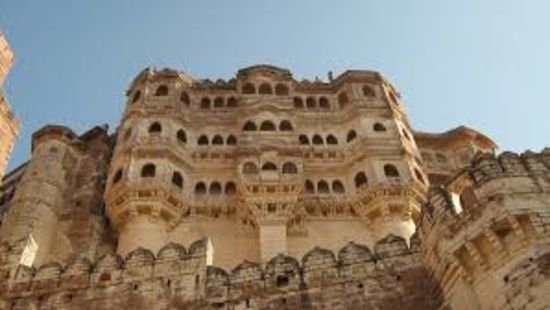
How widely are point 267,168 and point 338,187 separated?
3.07 meters

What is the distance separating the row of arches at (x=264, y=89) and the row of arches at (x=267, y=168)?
526 centimetres

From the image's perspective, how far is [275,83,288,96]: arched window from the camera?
32575 millimetres

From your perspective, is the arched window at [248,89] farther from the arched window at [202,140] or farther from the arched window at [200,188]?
the arched window at [200,188]

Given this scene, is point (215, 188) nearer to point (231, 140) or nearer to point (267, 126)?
point (231, 140)

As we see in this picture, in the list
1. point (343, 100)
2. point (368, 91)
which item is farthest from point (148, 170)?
point (368, 91)

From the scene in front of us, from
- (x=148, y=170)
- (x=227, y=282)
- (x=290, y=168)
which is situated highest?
(x=148, y=170)

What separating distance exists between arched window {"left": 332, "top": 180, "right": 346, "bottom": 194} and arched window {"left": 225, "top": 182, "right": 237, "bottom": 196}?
384 cm

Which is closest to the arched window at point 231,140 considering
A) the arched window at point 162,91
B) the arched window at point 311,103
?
the arched window at point 162,91

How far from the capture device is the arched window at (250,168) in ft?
91.0

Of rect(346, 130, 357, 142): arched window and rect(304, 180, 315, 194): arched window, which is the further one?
rect(346, 130, 357, 142): arched window

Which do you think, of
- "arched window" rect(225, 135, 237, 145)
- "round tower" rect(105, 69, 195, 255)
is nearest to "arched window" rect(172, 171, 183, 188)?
"round tower" rect(105, 69, 195, 255)

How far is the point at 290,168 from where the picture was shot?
28.1 meters

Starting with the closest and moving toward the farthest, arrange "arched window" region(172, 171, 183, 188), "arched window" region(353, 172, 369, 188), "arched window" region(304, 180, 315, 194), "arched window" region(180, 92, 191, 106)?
"arched window" region(172, 171, 183, 188), "arched window" region(353, 172, 369, 188), "arched window" region(304, 180, 315, 194), "arched window" region(180, 92, 191, 106)

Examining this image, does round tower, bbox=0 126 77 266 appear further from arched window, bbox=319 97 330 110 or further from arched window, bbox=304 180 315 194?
arched window, bbox=319 97 330 110
